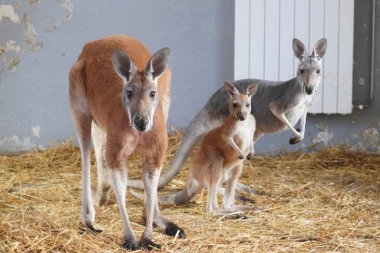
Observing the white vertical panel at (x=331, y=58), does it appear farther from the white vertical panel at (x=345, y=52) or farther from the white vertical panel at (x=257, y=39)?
the white vertical panel at (x=257, y=39)

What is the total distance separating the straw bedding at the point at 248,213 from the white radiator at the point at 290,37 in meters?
0.64

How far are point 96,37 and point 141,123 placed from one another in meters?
3.22

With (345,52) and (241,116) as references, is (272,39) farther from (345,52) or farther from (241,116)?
(241,116)

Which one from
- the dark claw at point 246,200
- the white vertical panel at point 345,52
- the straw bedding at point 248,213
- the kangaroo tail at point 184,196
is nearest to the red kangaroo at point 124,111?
the straw bedding at point 248,213

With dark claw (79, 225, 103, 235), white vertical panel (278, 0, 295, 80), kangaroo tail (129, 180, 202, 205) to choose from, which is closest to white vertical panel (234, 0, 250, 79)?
white vertical panel (278, 0, 295, 80)

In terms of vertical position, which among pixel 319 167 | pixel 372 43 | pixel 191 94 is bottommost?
pixel 319 167

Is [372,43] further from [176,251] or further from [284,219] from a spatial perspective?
[176,251]

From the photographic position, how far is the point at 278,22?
20.6 ft

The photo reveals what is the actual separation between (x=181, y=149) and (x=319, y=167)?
1.30 m

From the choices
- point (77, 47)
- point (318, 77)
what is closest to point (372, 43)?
point (318, 77)

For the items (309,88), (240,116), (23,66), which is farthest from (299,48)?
(23,66)

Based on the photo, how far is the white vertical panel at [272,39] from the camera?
247 inches

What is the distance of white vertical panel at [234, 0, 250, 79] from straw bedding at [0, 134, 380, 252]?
0.77 m

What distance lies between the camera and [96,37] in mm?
6352
